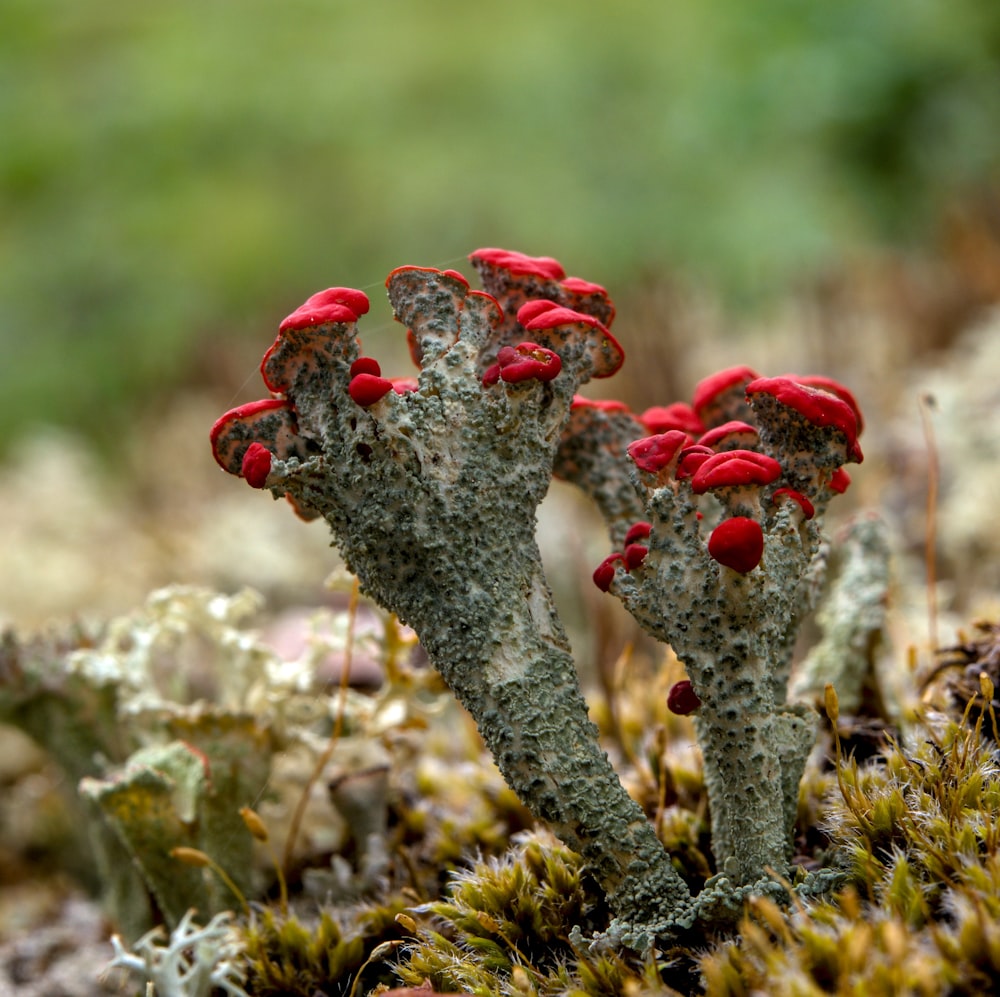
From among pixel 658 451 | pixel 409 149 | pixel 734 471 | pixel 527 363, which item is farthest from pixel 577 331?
pixel 409 149

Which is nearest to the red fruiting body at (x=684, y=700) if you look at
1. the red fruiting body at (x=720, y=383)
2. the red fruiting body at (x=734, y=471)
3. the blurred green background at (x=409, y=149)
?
the red fruiting body at (x=734, y=471)

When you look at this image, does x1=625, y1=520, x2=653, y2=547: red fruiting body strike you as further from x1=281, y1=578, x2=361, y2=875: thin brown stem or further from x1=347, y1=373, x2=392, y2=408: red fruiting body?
x1=281, y1=578, x2=361, y2=875: thin brown stem

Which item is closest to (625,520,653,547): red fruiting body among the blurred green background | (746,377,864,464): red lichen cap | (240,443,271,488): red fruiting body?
(746,377,864,464): red lichen cap

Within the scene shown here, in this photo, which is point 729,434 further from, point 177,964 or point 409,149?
point 409,149

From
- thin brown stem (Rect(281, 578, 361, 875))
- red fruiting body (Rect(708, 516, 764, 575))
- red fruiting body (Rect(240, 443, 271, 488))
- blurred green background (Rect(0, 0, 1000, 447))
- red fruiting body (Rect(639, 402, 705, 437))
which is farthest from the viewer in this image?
blurred green background (Rect(0, 0, 1000, 447))

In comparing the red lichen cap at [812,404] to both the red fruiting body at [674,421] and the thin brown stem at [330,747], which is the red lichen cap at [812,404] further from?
the thin brown stem at [330,747]

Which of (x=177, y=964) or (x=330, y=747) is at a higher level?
(x=330, y=747)
